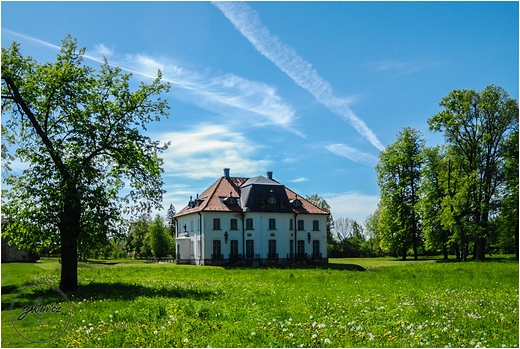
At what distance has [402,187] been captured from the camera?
58.9 m

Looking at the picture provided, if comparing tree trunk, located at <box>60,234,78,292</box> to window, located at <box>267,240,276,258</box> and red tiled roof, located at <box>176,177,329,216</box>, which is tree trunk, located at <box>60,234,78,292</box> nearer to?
red tiled roof, located at <box>176,177,329,216</box>

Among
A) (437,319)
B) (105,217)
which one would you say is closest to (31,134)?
(105,217)

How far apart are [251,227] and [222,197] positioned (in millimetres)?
4638

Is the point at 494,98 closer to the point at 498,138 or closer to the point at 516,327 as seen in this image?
the point at 498,138

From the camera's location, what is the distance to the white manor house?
52.0 meters

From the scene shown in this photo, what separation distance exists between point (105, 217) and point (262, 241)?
→ 3519 centimetres

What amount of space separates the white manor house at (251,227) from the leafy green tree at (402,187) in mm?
9118

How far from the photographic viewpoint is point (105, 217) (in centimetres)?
1942

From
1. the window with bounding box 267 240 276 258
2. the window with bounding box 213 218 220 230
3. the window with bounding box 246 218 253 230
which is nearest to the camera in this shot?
the window with bounding box 213 218 220 230

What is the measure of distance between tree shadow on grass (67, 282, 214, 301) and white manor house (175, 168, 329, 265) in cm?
3241

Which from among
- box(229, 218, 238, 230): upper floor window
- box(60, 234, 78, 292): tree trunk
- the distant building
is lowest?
the distant building

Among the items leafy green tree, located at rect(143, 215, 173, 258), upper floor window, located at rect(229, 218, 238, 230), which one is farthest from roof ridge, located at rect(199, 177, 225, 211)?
leafy green tree, located at rect(143, 215, 173, 258)

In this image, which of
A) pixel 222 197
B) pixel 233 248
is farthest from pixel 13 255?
pixel 233 248

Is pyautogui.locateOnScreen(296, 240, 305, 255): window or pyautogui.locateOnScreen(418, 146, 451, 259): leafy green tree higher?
pyautogui.locateOnScreen(418, 146, 451, 259): leafy green tree
